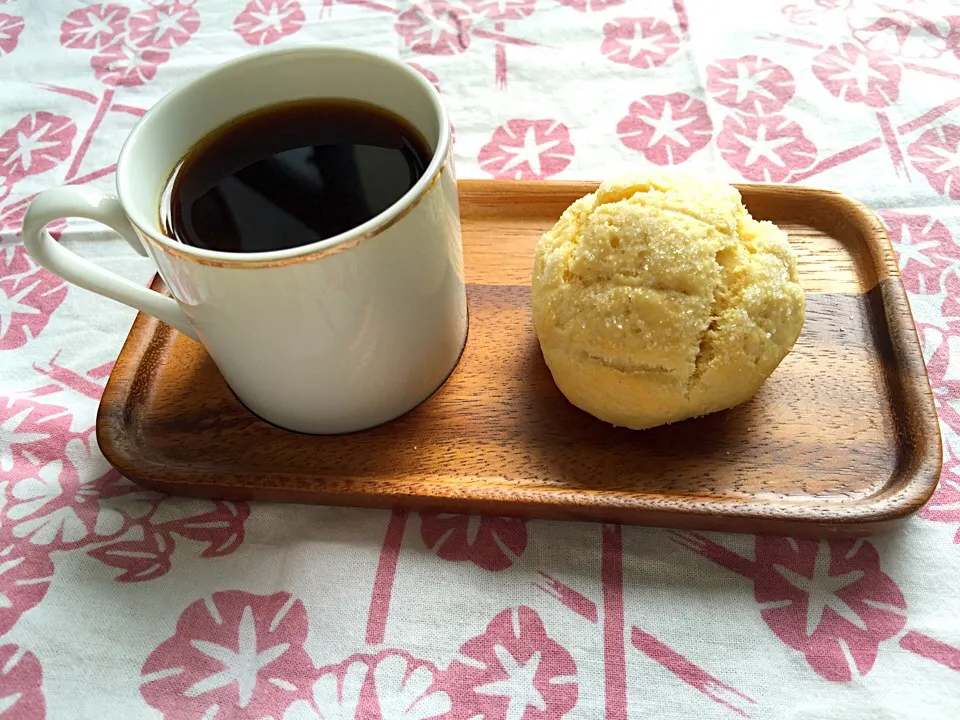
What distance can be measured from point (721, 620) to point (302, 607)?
1.24ft

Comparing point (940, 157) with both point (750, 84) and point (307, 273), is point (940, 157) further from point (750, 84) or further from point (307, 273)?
point (307, 273)

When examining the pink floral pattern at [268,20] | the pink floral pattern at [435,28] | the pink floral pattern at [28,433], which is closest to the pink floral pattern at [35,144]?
the pink floral pattern at [268,20]

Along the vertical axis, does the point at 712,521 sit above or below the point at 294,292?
below

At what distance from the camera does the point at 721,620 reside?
66 centimetres

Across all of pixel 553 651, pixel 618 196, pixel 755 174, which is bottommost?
pixel 553 651

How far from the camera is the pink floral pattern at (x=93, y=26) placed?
4.63 feet

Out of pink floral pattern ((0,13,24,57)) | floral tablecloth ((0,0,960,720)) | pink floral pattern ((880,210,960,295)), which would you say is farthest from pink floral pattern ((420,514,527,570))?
pink floral pattern ((0,13,24,57))

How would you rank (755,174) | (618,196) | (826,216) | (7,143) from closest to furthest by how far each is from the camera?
(618,196)
(826,216)
(755,174)
(7,143)

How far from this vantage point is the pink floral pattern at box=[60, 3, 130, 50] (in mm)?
1410

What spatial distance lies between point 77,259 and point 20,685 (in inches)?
15.6

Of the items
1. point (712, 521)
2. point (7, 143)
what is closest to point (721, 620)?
point (712, 521)

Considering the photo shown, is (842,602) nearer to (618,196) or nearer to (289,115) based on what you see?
(618,196)

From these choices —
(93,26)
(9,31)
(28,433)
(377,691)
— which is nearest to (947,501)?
(377,691)

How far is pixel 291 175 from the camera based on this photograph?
0.75 m
